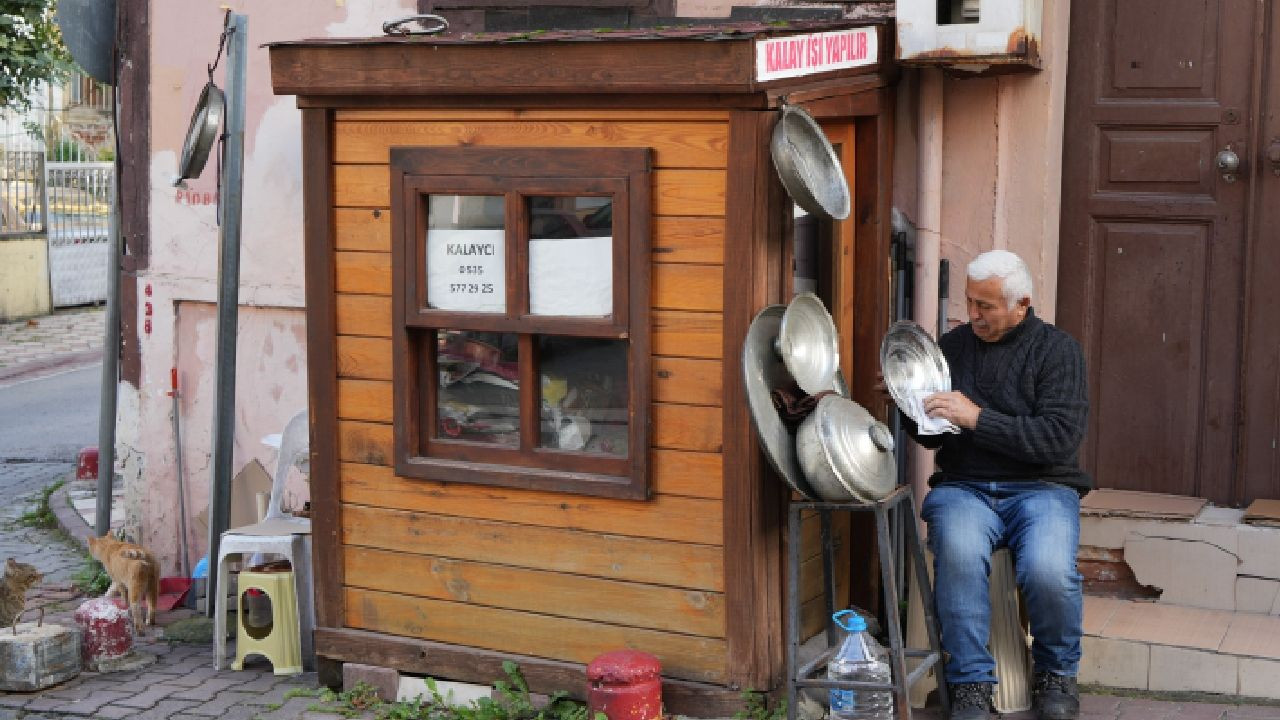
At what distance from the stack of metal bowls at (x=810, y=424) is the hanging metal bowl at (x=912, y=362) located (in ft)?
0.67

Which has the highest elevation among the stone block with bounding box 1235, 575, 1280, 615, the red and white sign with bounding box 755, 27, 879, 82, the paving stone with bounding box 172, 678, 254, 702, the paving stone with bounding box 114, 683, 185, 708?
the red and white sign with bounding box 755, 27, 879, 82

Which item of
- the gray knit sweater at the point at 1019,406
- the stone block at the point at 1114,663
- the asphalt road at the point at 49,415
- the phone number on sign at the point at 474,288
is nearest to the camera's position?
the gray knit sweater at the point at 1019,406

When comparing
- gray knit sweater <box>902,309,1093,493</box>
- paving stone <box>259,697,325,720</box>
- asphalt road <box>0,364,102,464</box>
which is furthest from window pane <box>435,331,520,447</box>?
asphalt road <box>0,364,102,464</box>

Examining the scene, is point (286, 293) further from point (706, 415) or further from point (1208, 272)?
point (1208, 272)

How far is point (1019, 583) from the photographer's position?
5.02 metres

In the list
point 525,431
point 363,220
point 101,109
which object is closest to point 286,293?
point 363,220

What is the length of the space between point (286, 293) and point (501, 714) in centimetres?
270

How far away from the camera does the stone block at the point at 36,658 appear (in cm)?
619

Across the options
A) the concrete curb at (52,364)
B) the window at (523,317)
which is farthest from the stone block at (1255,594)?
the concrete curb at (52,364)

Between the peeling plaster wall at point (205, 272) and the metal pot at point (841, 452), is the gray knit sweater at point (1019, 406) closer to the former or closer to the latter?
the metal pot at point (841, 452)

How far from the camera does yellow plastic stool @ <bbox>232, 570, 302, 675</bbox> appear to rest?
6.37 metres

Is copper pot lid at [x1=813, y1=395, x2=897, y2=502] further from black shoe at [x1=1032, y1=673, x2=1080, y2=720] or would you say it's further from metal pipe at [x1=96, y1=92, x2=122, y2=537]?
metal pipe at [x1=96, y1=92, x2=122, y2=537]

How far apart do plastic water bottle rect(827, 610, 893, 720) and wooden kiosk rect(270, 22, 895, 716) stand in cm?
28

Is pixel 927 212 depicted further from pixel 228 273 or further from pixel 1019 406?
pixel 228 273
